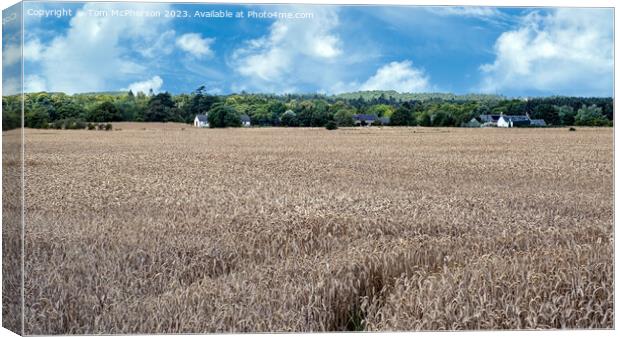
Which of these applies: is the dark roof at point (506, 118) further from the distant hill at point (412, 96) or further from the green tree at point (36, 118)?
the green tree at point (36, 118)

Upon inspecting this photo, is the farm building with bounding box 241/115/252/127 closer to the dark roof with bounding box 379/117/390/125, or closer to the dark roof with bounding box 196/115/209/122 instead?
the dark roof with bounding box 196/115/209/122

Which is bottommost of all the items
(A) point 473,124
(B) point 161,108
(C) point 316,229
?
(C) point 316,229

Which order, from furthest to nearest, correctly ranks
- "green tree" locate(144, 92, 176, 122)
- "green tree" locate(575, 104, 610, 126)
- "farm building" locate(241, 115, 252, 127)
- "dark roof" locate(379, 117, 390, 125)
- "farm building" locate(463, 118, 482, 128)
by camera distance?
1. "dark roof" locate(379, 117, 390, 125)
2. "farm building" locate(463, 118, 482, 128)
3. "green tree" locate(575, 104, 610, 126)
4. "farm building" locate(241, 115, 252, 127)
5. "green tree" locate(144, 92, 176, 122)

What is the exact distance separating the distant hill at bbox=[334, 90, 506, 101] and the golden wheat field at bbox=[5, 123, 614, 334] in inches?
16.9

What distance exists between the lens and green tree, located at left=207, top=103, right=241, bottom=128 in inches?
302

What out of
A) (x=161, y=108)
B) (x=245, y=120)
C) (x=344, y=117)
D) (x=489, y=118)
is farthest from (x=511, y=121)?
(x=161, y=108)

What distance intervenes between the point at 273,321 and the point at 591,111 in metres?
2.95

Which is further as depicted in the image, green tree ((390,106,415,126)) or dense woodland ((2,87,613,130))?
green tree ((390,106,415,126))

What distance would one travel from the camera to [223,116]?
7707 millimetres

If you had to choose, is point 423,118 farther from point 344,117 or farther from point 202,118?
point 202,118

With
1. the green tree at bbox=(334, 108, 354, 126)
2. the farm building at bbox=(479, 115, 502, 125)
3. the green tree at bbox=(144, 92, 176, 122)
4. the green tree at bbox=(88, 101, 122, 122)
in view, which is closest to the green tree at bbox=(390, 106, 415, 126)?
the green tree at bbox=(334, 108, 354, 126)

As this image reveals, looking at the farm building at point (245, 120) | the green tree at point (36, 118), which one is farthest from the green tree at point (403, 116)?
the green tree at point (36, 118)

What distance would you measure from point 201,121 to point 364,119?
4.32 feet

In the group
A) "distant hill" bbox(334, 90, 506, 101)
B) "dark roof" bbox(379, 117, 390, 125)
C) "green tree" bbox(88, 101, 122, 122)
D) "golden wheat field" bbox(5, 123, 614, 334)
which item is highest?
"distant hill" bbox(334, 90, 506, 101)
